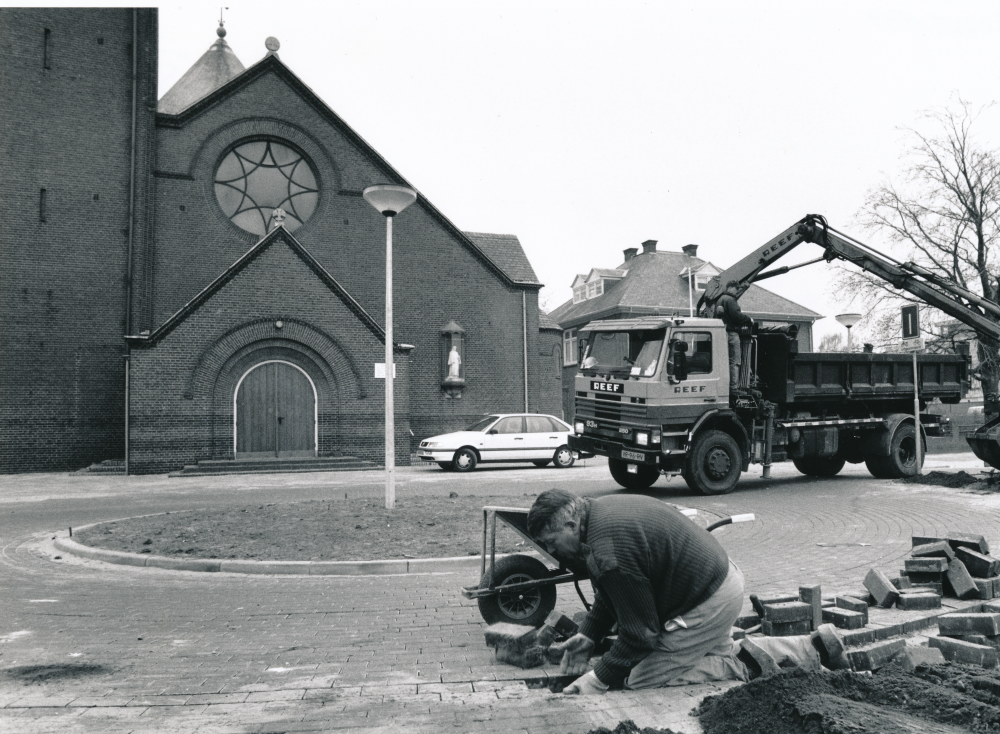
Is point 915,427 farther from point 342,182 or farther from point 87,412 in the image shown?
point 87,412

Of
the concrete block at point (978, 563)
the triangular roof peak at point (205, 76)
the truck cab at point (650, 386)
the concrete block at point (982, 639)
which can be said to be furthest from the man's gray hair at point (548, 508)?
the triangular roof peak at point (205, 76)

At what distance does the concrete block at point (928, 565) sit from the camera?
6.40m

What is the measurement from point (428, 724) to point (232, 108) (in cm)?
2565

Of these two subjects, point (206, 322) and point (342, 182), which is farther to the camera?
point (342, 182)

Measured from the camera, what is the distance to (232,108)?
25.8 metres

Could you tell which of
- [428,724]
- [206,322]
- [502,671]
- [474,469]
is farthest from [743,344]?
[206,322]

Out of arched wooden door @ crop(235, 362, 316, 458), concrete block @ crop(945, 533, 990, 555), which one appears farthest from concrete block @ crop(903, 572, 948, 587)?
arched wooden door @ crop(235, 362, 316, 458)

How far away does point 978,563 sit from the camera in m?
6.57

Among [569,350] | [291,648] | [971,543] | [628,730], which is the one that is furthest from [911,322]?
[569,350]

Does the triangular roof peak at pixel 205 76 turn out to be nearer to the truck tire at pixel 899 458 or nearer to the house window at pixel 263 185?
the house window at pixel 263 185

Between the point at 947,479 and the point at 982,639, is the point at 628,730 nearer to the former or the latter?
the point at 982,639

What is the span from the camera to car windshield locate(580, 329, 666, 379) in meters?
13.5

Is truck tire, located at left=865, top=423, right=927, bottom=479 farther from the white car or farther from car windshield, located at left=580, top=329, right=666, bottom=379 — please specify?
the white car

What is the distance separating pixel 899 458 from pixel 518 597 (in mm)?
13824
